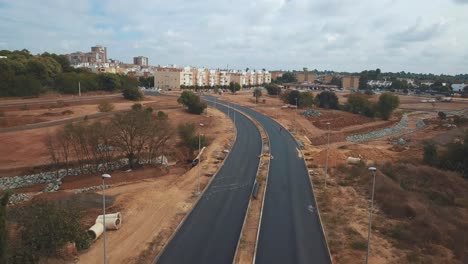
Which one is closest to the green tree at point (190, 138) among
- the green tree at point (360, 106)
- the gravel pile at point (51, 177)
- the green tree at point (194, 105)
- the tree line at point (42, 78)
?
the gravel pile at point (51, 177)

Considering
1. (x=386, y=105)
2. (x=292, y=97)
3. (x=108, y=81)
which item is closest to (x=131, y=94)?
(x=108, y=81)

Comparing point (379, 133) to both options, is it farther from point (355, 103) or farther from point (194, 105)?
point (194, 105)

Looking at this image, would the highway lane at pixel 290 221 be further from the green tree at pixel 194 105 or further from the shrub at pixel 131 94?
the shrub at pixel 131 94

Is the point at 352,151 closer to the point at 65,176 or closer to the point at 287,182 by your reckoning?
the point at 287,182

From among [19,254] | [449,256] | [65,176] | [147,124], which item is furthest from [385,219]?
[65,176]

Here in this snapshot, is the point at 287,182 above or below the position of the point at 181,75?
below
